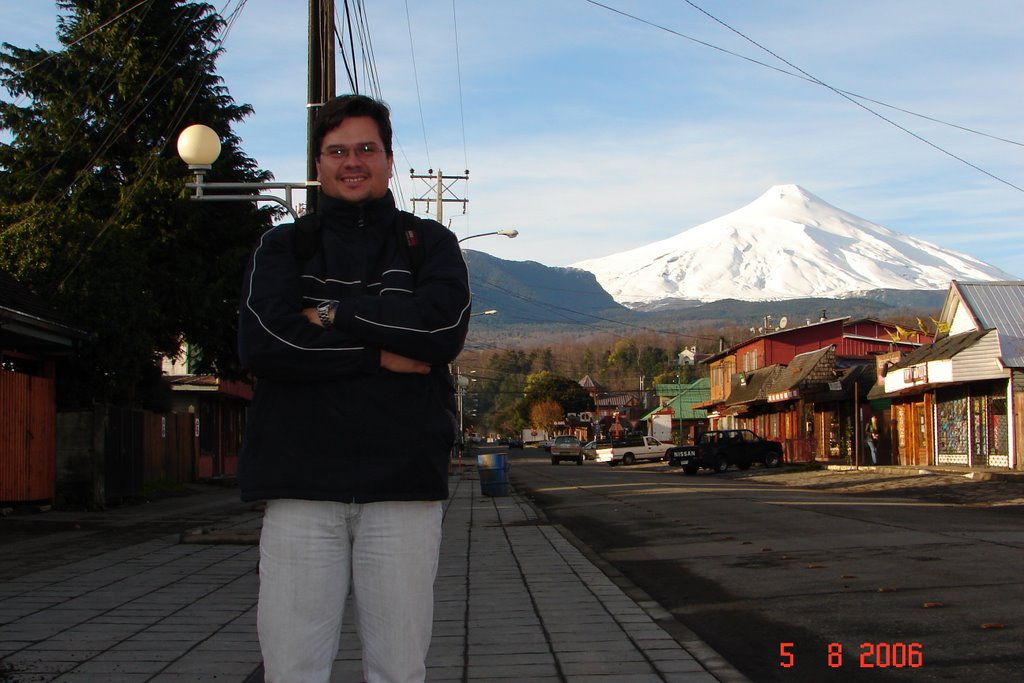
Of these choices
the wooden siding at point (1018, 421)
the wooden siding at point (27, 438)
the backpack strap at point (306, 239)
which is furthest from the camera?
the wooden siding at point (1018, 421)

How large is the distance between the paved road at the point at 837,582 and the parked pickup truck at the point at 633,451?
120 feet

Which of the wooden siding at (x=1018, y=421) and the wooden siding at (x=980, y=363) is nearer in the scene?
the wooden siding at (x=1018, y=421)

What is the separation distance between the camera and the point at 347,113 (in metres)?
3.18

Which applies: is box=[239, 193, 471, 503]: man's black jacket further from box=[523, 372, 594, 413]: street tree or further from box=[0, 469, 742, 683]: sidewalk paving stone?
box=[523, 372, 594, 413]: street tree

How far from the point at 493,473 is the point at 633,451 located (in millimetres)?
32266

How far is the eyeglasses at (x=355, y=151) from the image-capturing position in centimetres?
318

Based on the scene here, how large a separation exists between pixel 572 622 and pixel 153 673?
2701 mm

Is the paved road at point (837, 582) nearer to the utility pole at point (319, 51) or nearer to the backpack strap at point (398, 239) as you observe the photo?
the backpack strap at point (398, 239)

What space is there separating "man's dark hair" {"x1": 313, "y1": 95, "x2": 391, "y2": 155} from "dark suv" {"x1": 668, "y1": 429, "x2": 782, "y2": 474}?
1379 inches

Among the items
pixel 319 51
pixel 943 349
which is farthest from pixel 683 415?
pixel 319 51

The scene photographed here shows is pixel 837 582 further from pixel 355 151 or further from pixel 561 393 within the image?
pixel 561 393

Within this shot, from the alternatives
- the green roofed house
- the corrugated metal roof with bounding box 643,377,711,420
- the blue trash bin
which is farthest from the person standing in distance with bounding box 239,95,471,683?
the corrugated metal roof with bounding box 643,377,711,420

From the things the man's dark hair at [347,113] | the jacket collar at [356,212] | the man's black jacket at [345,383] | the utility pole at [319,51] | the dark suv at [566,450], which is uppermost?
the utility pole at [319,51]
